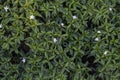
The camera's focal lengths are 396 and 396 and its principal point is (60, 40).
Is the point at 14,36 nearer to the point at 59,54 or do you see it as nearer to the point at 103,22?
the point at 59,54

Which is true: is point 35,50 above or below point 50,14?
below

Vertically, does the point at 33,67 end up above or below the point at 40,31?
below

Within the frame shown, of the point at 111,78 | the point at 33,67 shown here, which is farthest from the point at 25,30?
the point at 111,78

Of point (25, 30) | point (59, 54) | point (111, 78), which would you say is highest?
point (25, 30)

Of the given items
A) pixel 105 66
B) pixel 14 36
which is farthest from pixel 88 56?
pixel 14 36

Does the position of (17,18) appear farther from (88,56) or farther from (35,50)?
(88,56)
